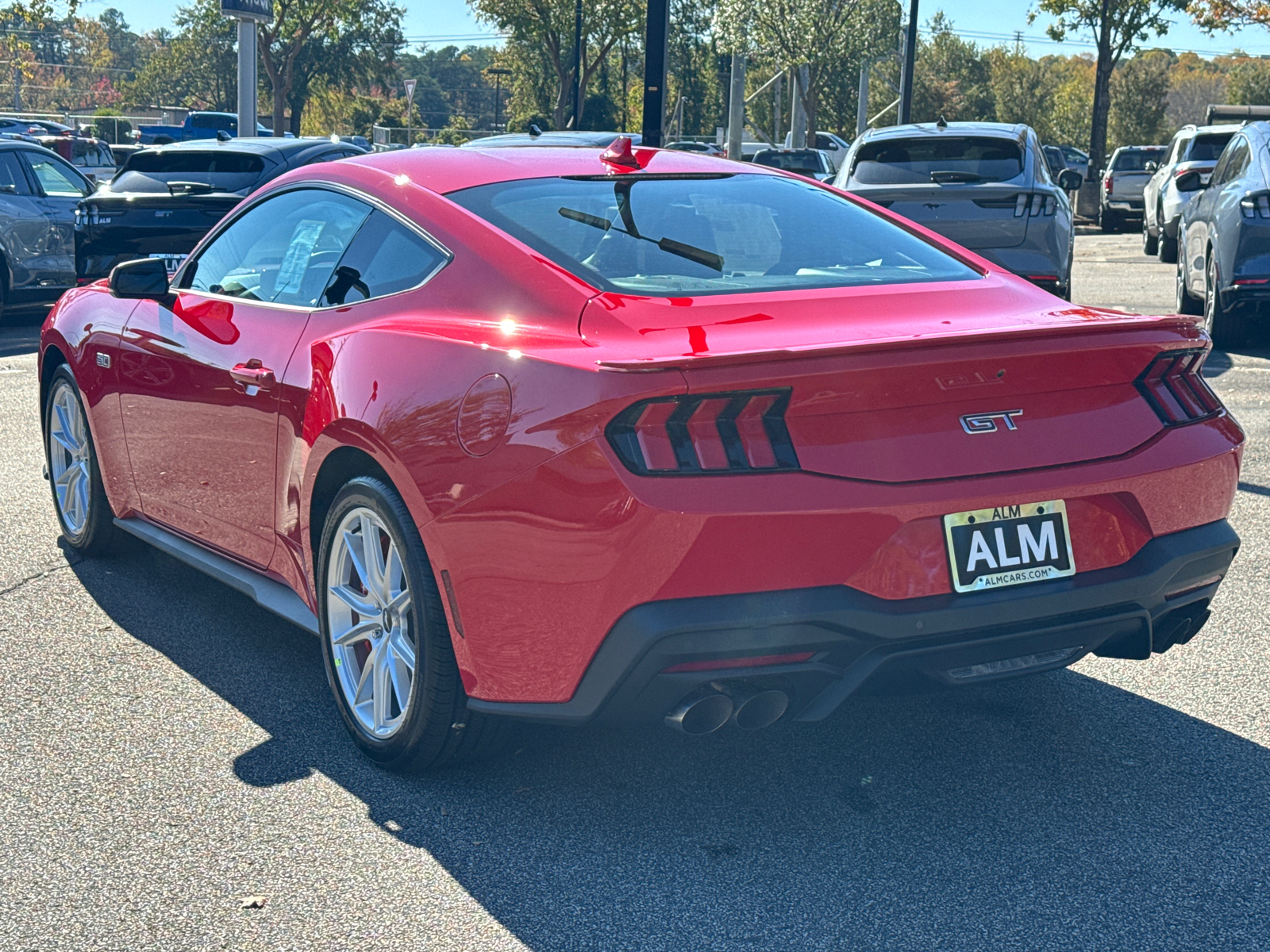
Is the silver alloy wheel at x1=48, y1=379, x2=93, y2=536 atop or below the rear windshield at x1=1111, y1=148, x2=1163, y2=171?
below

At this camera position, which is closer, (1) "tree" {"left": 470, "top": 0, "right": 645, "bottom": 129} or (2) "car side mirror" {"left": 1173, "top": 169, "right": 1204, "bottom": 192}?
(2) "car side mirror" {"left": 1173, "top": 169, "right": 1204, "bottom": 192}

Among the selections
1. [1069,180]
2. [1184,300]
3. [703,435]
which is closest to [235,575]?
[703,435]

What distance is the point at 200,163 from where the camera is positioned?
12.0 meters

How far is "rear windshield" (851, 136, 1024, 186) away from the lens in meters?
11.3

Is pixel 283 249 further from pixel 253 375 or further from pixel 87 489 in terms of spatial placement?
pixel 87 489

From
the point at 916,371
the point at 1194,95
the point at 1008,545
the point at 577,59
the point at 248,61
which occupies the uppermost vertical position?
the point at 1194,95

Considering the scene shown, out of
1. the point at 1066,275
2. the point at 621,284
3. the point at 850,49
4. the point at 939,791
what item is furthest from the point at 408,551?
the point at 850,49

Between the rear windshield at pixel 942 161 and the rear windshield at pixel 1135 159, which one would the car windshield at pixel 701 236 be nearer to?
the rear windshield at pixel 942 161

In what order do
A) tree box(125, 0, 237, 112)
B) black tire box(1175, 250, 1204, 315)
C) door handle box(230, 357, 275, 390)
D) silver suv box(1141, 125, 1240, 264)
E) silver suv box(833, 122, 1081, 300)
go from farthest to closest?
tree box(125, 0, 237, 112) → silver suv box(1141, 125, 1240, 264) → black tire box(1175, 250, 1204, 315) → silver suv box(833, 122, 1081, 300) → door handle box(230, 357, 275, 390)

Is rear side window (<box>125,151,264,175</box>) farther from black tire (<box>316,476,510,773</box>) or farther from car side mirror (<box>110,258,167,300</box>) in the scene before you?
black tire (<box>316,476,510,773</box>)

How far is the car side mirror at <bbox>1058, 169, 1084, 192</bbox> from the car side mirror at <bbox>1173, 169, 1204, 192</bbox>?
2.81 feet

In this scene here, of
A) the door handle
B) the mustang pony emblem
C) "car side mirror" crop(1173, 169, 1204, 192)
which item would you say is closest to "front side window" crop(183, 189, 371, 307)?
the door handle

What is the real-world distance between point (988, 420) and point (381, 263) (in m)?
1.70

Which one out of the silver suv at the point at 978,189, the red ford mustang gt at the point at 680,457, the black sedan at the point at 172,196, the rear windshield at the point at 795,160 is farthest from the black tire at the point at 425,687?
the rear windshield at the point at 795,160
